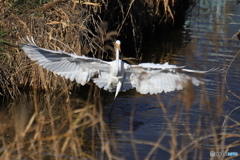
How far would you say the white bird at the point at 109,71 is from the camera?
17.7 ft

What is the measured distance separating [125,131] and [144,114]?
0.78m

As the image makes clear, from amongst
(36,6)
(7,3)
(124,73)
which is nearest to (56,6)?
(36,6)

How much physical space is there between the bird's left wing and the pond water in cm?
65

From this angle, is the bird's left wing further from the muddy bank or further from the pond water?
the pond water

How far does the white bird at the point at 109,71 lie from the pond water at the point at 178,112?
1.04 ft

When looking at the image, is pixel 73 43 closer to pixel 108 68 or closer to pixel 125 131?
pixel 108 68

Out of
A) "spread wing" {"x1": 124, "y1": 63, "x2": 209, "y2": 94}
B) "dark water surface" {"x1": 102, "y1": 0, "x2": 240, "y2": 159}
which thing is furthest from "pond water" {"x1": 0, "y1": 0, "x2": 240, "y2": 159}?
"spread wing" {"x1": 124, "y1": 63, "x2": 209, "y2": 94}

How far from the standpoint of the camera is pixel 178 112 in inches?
107

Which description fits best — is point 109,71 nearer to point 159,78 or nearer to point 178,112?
point 159,78

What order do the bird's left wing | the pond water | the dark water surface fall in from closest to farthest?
1. the pond water
2. the dark water surface
3. the bird's left wing

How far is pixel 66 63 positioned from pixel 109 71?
72 centimetres

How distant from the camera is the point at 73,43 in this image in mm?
6336

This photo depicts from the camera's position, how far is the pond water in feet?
9.37

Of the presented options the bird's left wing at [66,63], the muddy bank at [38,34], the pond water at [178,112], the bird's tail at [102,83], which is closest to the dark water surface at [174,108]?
the pond water at [178,112]
